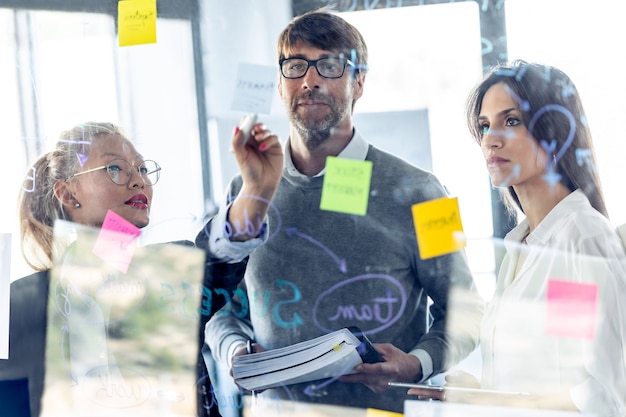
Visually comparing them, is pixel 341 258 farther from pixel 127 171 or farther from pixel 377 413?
pixel 127 171

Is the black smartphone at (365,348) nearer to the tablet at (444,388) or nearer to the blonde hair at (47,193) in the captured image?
the tablet at (444,388)

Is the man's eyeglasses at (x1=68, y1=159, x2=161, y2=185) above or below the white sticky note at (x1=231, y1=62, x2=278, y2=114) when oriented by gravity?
below

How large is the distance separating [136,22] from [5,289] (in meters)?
0.71

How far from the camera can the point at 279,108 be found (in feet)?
4.68

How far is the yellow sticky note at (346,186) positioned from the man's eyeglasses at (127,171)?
0.40 m

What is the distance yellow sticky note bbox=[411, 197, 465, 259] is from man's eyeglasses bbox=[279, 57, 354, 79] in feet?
1.04

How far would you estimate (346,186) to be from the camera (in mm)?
1389

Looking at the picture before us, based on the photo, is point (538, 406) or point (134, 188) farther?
point (134, 188)

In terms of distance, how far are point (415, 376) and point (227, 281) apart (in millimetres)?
439

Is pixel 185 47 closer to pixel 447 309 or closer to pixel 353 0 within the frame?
pixel 353 0

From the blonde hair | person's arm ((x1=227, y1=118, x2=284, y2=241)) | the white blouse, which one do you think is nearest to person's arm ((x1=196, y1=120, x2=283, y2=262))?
person's arm ((x1=227, y1=118, x2=284, y2=241))

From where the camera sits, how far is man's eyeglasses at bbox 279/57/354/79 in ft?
4.54

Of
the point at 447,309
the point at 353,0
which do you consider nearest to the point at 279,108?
the point at 353,0

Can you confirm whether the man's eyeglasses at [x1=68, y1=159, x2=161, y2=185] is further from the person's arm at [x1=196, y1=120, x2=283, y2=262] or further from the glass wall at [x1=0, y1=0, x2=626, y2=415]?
the person's arm at [x1=196, y1=120, x2=283, y2=262]
